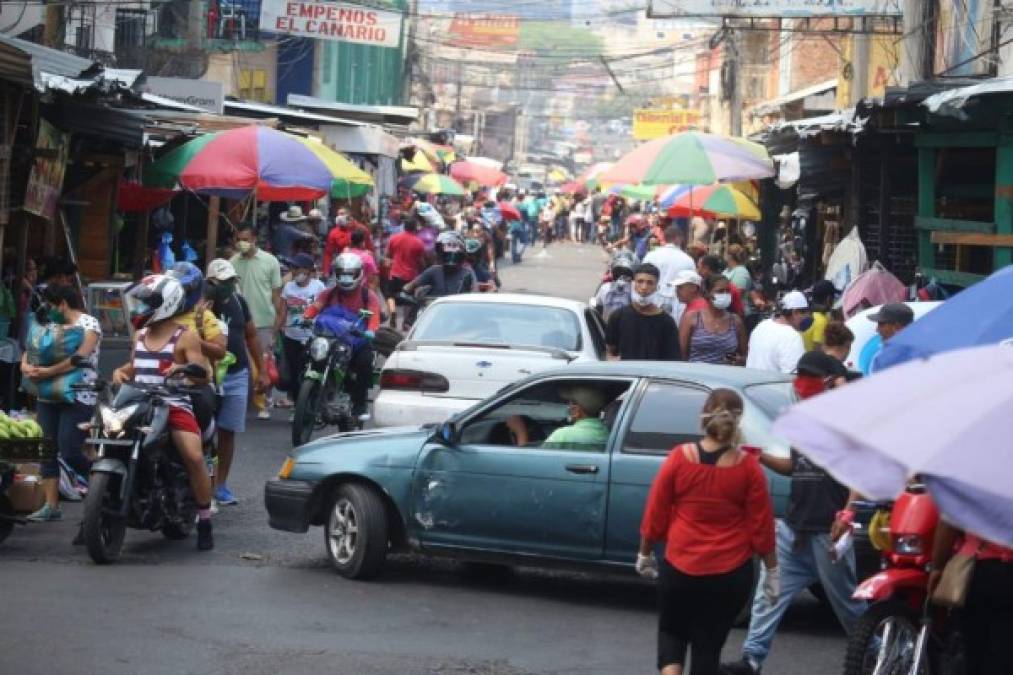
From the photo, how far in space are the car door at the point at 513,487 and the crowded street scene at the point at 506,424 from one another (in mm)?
18

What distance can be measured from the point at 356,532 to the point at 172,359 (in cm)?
171

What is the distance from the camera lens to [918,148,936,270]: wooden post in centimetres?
1641

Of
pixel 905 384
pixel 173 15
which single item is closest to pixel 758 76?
pixel 173 15

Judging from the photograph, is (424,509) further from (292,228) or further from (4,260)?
(292,228)

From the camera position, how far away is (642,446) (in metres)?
9.77

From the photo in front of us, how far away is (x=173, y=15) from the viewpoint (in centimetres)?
3447

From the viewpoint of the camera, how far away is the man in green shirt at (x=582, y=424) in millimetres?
9984

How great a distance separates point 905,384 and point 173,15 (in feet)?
101

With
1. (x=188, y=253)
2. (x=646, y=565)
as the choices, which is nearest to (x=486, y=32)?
(x=188, y=253)

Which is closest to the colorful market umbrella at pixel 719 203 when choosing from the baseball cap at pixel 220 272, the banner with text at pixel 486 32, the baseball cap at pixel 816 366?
the baseball cap at pixel 220 272

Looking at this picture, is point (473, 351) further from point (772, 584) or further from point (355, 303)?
point (772, 584)

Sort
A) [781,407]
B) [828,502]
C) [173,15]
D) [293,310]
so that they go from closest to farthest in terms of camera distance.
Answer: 1. [828,502]
2. [781,407]
3. [293,310]
4. [173,15]

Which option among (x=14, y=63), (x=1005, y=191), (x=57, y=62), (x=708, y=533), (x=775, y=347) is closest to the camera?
(x=708, y=533)

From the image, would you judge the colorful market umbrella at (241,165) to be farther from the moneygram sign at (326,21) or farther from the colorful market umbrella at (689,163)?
the moneygram sign at (326,21)
